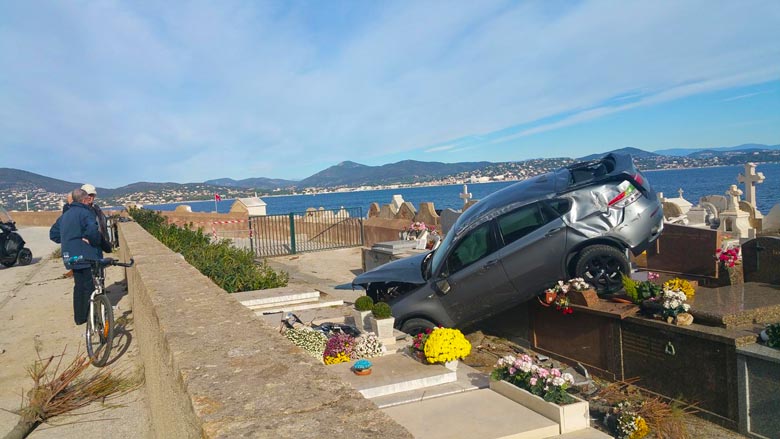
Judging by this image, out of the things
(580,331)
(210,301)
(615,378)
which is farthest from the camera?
(580,331)

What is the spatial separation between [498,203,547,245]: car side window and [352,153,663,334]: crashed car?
13mm

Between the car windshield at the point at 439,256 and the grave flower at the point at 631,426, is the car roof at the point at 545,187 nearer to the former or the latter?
the car windshield at the point at 439,256

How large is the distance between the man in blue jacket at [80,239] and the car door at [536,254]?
17.4 ft

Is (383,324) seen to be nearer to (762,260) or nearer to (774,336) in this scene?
(774,336)

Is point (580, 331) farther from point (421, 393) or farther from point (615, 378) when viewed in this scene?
point (421, 393)

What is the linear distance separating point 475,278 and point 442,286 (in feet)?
1.55

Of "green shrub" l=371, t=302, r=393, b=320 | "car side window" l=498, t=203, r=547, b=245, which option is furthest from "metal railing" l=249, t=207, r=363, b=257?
"green shrub" l=371, t=302, r=393, b=320

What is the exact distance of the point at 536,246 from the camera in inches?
301

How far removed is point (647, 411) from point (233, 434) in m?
4.78

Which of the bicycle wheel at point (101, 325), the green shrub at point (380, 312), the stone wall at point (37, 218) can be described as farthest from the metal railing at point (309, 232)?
the stone wall at point (37, 218)

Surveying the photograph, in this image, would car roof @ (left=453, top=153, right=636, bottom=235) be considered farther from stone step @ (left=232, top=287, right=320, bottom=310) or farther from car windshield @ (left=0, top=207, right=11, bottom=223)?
car windshield @ (left=0, top=207, right=11, bottom=223)

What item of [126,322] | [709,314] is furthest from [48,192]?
[709,314]

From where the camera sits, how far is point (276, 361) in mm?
2676

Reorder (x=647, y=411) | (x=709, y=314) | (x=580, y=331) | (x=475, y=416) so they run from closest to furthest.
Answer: (x=475, y=416)
(x=647, y=411)
(x=709, y=314)
(x=580, y=331)
